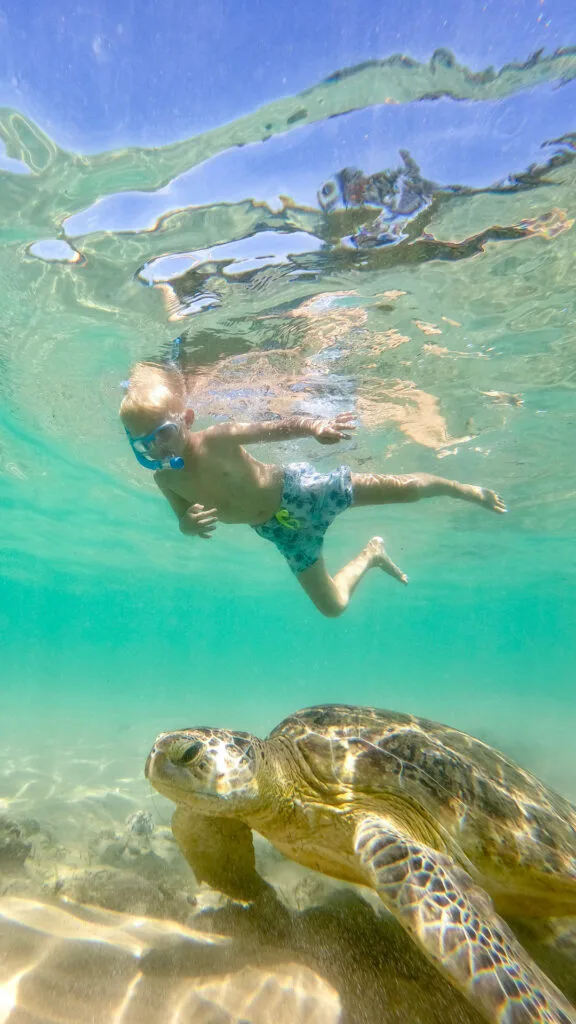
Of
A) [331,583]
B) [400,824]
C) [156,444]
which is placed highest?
[156,444]

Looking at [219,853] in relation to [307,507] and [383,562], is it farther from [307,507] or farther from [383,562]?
[383,562]

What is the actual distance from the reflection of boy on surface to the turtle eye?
2666 mm

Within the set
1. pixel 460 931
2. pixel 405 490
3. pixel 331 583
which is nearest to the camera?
pixel 460 931

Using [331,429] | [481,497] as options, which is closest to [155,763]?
[331,429]

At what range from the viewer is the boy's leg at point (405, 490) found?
738 centimetres

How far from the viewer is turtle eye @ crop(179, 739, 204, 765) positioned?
2.90m

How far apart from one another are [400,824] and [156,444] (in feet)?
14.0

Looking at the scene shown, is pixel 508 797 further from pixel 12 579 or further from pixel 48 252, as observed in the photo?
pixel 12 579

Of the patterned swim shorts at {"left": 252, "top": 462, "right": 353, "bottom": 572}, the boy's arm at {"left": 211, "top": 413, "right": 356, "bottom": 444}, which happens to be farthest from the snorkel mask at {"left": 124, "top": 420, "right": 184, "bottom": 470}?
the patterned swim shorts at {"left": 252, "top": 462, "right": 353, "bottom": 572}

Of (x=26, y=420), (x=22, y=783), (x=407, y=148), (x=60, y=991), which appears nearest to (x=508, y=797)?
(x=60, y=991)

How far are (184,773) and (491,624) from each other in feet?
225

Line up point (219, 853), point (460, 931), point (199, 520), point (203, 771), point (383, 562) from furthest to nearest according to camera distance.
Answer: point (383, 562) < point (199, 520) < point (219, 853) < point (203, 771) < point (460, 931)

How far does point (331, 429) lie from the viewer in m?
5.14

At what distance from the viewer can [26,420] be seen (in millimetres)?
13781
